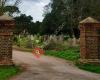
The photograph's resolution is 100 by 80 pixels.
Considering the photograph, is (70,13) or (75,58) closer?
(75,58)

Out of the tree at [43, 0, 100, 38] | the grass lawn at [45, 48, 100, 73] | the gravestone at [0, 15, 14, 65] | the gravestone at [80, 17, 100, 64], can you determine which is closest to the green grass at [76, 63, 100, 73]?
the grass lawn at [45, 48, 100, 73]

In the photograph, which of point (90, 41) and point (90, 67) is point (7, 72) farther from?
point (90, 41)

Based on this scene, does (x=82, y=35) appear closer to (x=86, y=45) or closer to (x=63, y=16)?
(x=86, y=45)

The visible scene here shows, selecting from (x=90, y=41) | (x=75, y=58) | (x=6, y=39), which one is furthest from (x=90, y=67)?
(x=75, y=58)

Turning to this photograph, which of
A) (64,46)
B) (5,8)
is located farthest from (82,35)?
(64,46)

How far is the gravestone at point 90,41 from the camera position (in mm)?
20359

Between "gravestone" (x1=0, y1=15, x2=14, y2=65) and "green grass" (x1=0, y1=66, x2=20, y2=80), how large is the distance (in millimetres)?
404

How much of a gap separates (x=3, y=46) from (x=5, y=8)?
9645 mm

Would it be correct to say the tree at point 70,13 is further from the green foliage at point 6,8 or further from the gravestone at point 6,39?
the gravestone at point 6,39

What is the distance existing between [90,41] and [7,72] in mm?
5470

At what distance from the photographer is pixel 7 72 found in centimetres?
1686

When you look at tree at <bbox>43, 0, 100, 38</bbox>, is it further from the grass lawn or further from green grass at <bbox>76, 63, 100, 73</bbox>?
green grass at <bbox>76, 63, 100, 73</bbox>

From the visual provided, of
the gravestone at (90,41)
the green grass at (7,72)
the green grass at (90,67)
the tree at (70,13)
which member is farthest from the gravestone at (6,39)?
the tree at (70,13)

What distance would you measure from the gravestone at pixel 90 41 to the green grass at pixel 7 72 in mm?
4005
